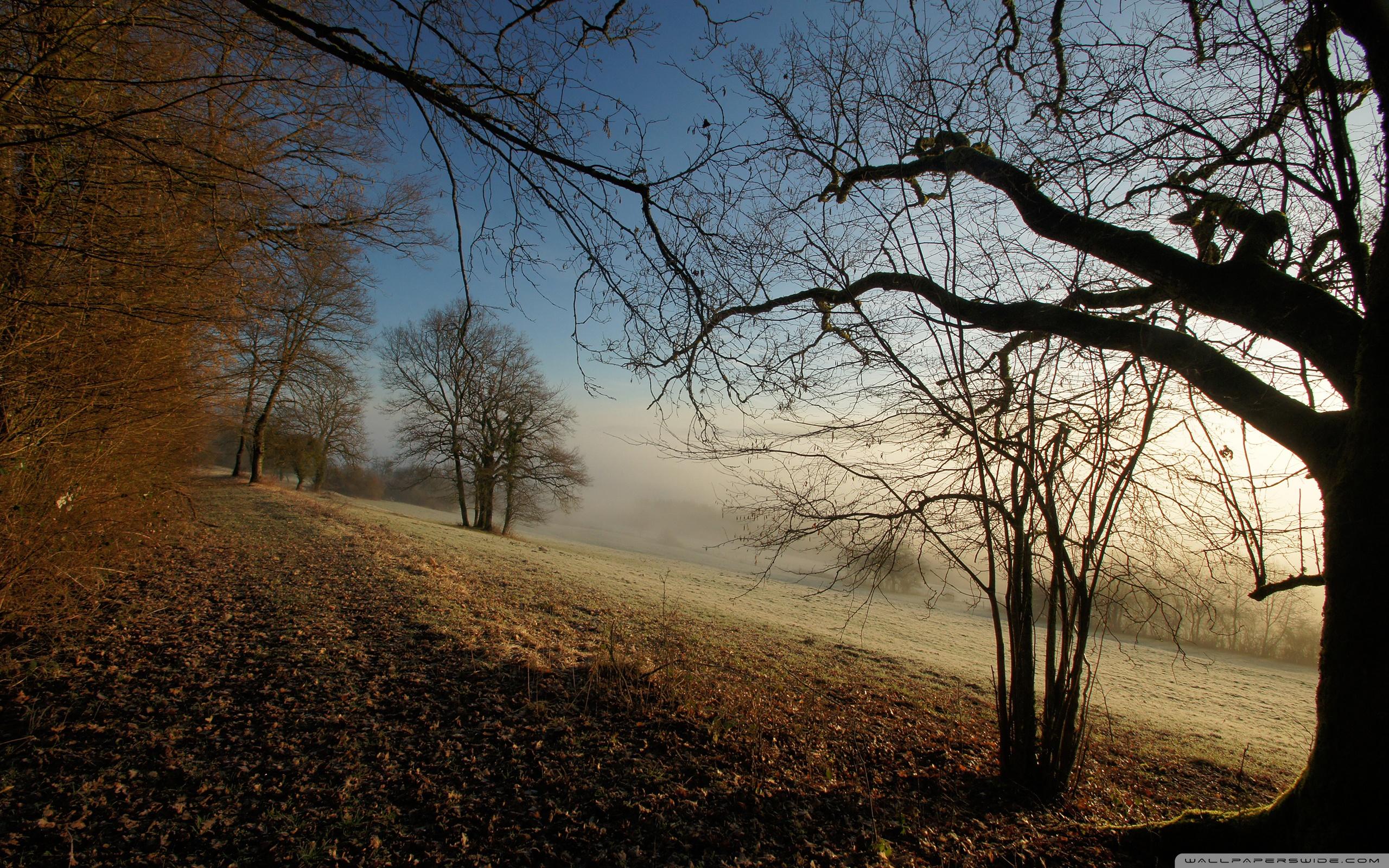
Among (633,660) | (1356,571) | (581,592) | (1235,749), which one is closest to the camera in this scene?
(1356,571)

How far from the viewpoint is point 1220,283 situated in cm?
334

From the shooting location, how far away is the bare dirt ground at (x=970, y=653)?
26.4 ft

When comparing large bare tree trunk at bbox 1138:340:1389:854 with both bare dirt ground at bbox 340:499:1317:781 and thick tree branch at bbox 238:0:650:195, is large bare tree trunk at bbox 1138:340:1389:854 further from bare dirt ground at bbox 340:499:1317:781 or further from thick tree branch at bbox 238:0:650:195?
thick tree branch at bbox 238:0:650:195

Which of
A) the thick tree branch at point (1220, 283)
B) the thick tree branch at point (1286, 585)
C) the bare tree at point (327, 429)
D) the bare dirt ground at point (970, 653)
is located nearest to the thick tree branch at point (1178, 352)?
the thick tree branch at point (1220, 283)

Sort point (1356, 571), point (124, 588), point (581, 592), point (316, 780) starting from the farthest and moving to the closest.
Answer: point (581, 592)
point (124, 588)
point (316, 780)
point (1356, 571)

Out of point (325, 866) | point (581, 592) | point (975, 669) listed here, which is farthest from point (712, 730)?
point (975, 669)

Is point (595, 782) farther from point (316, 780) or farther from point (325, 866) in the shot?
point (316, 780)

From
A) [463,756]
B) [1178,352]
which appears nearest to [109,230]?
[463,756]

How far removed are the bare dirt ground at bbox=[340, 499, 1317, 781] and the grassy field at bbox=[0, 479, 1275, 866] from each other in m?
1.10

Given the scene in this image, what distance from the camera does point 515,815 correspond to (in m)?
2.66

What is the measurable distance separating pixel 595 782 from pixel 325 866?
1.28 meters

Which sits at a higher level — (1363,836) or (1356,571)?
(1356,571)

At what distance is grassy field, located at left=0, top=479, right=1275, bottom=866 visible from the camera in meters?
2.46

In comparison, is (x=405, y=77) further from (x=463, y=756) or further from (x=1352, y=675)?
(x=1352, y=675)
